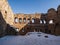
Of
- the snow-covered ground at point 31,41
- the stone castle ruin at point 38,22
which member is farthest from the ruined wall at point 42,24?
the snow-covered ground at point 31,41

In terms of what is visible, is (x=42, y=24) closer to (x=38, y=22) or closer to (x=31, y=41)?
(x=38, y=22)

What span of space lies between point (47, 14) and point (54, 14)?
5.82 ft

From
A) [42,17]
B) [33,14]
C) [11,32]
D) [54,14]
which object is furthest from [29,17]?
[11,32]

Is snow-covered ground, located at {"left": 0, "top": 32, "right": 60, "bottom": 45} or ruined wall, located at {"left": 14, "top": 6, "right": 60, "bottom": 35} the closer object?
snow-covered ground, located at {"left": 0, "top": 32, "right": 60, "bottom": 45}

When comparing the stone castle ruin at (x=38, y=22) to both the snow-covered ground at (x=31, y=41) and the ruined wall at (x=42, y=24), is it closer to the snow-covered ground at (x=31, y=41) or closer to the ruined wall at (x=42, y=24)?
the ruined wall at (x=42, y=24)

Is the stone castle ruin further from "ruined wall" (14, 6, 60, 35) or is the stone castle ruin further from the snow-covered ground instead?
the snow-covered ground

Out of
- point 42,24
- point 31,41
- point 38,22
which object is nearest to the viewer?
point 31,41

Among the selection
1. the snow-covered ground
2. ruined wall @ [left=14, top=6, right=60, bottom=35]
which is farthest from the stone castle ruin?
the snow-covered ground

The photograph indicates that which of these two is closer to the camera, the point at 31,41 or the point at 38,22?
the point at 31,41

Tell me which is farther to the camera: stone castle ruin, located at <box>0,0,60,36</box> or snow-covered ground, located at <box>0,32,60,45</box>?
stone castle ruin, located at <box>0,0,60,36</box>

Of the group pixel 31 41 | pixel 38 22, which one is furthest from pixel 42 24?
pixel 31 41

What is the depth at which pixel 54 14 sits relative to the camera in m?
27.9

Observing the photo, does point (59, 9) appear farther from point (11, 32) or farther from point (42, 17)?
point (11, 32)

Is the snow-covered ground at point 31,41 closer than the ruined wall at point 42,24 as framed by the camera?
Yes
